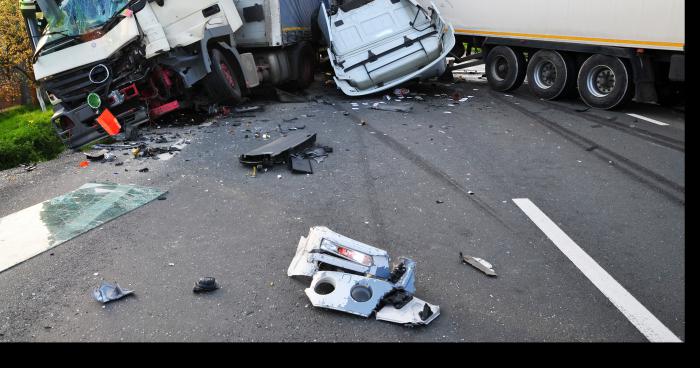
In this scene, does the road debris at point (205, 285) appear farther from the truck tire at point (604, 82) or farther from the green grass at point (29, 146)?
the truck tire at point (604, 82)

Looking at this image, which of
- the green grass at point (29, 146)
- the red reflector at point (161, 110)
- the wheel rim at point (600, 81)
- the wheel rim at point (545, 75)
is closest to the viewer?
the red reflector at point (161, 110)

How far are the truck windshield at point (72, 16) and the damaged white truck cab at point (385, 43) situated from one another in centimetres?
461

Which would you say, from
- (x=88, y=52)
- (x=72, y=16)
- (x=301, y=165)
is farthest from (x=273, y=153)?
(x=72, y=16)

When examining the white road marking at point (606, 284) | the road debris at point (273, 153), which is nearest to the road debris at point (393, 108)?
the road debris at point (273, 153)

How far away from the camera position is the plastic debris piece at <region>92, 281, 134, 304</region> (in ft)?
11.6

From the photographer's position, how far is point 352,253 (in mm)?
3758

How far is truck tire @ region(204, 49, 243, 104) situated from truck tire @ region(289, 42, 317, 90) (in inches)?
92.2

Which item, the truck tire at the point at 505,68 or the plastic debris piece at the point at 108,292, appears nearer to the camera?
the plastic debris piece at the point at 108,292

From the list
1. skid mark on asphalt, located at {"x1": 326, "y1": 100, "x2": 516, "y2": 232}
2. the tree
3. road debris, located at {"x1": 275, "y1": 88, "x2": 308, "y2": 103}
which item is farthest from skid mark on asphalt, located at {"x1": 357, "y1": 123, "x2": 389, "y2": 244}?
the tree

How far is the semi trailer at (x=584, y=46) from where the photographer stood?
7888 millimetres

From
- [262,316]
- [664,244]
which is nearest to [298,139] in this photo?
[262,316]

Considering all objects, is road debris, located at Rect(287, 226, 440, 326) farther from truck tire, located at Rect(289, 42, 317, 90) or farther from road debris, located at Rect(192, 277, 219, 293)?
truck tire, located at Rect(289, 42, 317, 90)

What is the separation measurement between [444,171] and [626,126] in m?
3.80

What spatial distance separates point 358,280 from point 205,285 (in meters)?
1.10
